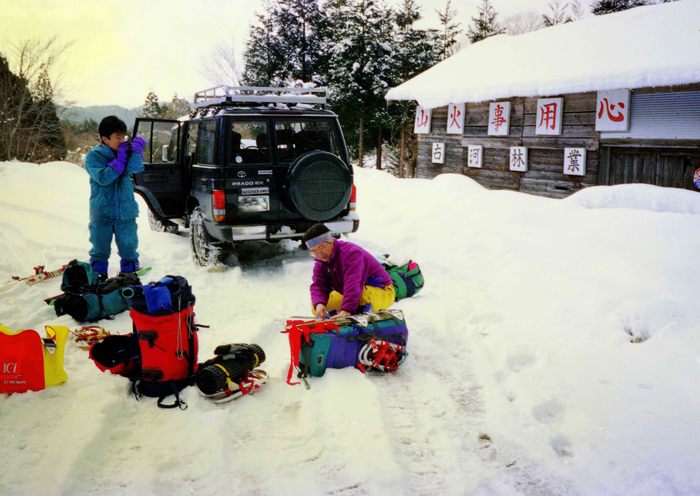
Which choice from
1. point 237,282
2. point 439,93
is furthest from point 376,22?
point 237,282

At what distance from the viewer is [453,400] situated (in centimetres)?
373

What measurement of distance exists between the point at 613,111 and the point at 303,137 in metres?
8.16

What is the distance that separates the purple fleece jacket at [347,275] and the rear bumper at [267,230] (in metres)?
2.36

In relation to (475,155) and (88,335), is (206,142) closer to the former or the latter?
(88,335)

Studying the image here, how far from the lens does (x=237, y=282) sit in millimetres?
6605

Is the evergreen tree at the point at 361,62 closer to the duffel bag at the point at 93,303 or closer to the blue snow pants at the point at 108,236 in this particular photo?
the blue snow pants at the point at 108,236

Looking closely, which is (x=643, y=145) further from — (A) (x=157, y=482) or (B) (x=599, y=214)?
(A) (x=157, y=482)

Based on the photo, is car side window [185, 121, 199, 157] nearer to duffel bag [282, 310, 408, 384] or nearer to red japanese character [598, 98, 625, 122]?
duffel bag [282, 310, 408, 384]

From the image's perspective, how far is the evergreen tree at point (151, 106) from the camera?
144 ft

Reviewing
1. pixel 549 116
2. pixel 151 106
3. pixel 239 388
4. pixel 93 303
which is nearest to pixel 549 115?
pixel 549 116

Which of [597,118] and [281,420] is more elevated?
[597,118]

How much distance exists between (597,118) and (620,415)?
10.5m

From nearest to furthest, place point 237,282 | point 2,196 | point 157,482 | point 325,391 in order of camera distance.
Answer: point 157,482, point 325,391, point 237,282, point 2,196

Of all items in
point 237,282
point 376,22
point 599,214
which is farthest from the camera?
point 376,22
